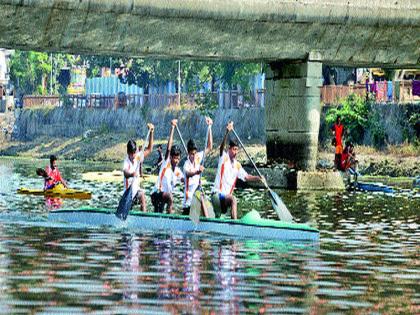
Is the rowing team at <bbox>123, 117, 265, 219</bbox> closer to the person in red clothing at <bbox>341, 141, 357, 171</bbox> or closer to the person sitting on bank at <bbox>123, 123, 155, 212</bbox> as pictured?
the person sitting on bank at <bbox>123, 123, 155, 212</bbox>

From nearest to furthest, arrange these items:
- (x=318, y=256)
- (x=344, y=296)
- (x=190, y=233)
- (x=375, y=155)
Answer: (x=344, y=296), (x=318, y=256), (x=190, y=233), (x=375, y=155)

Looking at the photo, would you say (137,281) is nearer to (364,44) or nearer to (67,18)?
(67,18)

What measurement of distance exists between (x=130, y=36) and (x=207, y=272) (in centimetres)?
2527

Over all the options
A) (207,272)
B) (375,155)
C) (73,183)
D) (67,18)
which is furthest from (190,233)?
(375,155)

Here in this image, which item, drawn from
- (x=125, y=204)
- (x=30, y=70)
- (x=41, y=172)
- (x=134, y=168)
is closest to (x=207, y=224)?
(x=125, y=204)

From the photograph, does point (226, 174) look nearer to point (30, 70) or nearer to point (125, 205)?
point (125, 205)

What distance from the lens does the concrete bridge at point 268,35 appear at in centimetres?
4544

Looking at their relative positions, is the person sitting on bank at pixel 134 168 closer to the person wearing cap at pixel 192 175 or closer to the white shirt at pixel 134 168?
the white shirt at pixel 134 168

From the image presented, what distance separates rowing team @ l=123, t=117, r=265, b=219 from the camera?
102ft

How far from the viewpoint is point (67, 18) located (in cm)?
4531

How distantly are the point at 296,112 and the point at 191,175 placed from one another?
2194 centimetres

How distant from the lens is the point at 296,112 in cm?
5306

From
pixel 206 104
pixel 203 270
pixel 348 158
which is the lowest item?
pixel 206 104

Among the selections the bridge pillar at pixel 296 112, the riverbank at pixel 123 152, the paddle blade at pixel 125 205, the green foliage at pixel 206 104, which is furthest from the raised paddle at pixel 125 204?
the green foliage at pixel 206 104
